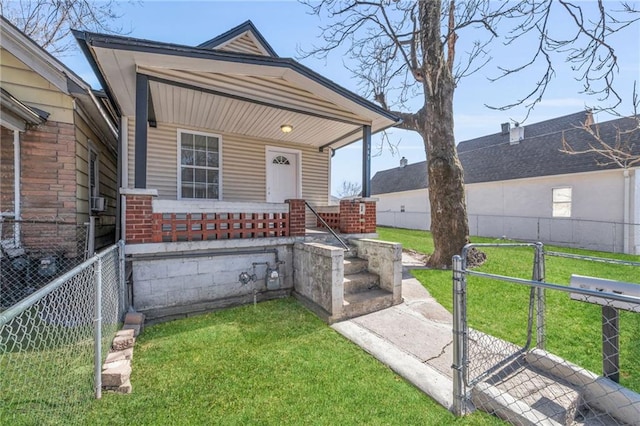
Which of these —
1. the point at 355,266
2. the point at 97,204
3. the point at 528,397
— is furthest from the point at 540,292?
the point at 97,204

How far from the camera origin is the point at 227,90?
5.11m

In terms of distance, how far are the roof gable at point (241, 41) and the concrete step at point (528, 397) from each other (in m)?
7.02

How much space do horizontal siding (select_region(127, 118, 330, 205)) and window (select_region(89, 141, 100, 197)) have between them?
0.69m

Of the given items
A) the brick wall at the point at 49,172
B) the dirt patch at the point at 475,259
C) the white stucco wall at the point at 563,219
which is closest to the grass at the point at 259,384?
the brick wall at the point at 49,172

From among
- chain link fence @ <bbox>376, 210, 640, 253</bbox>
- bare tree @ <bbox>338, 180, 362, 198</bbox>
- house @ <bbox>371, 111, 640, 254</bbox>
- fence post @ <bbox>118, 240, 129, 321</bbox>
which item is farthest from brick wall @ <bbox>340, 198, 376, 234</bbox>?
bare tree @ <bbox>338, 180, 362, 198</bbox>

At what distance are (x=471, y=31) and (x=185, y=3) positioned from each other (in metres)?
6.69

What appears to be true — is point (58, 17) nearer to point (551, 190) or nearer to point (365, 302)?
point (365, 302)

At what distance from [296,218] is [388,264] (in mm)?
1801

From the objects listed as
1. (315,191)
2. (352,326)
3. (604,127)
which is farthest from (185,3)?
(604,127)

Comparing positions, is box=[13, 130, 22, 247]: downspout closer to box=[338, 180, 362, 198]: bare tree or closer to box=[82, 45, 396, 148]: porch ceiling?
box=[82, 45, 396, 148]: porch ceiling

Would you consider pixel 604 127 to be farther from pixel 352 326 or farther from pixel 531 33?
pixel 352 326

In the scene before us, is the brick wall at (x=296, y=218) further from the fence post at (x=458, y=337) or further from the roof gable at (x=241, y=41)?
the roof gable at (x=241, y=41)

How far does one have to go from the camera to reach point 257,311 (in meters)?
4.57

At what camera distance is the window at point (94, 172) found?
603cm
